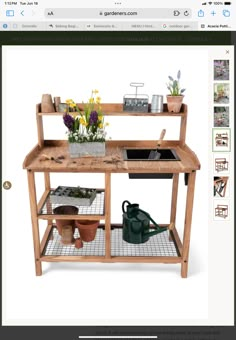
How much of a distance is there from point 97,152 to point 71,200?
437mm

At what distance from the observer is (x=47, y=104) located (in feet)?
9.66

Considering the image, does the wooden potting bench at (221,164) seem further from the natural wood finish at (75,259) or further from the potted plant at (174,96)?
the natural wood finish at (75,259)

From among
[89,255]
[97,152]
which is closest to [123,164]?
[97,152]

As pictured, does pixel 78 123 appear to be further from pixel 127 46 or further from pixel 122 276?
pixel 122 276

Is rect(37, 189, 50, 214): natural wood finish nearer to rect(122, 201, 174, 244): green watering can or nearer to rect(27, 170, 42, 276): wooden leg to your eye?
rect(27, 170, 42, 276): wooden leg

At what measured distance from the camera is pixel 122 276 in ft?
9.20

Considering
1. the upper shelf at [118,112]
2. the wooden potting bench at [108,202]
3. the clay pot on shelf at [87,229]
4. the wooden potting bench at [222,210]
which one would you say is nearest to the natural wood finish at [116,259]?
the wooden potting bench at [108,202]

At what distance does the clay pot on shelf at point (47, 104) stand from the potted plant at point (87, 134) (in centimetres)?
16

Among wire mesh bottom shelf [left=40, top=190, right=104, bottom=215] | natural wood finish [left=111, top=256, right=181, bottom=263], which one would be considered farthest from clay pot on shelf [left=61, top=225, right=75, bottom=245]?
natural wood finish [left=111, top=256, right=181, bottom=263]

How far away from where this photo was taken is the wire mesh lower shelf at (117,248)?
2969 millimetres

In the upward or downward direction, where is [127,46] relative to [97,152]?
upward

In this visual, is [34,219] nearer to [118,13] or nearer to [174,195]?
[174,195]

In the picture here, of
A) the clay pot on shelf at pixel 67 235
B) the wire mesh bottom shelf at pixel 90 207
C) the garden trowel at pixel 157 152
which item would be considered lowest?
the clay pot on shelf at pixel 67 235

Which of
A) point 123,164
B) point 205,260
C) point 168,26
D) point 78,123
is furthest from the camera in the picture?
point 205,260
